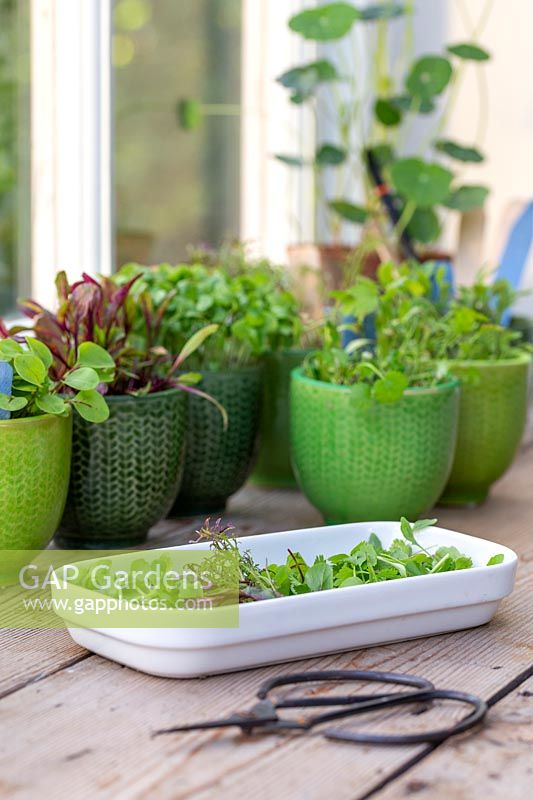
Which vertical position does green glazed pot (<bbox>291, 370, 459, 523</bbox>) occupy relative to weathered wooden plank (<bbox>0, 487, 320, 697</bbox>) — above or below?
above

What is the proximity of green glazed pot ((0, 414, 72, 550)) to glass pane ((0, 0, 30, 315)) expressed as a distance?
460 mm

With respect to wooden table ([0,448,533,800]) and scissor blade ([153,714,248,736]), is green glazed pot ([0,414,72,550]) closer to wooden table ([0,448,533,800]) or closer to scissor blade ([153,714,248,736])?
wooden table ([0,448,533,800])

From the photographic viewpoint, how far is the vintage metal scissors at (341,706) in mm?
581

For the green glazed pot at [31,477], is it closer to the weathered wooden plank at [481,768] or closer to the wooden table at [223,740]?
the wooden table at [223,740]

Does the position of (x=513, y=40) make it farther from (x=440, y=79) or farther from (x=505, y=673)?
(x=505, y=673)

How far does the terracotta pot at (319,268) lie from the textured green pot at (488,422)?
12.0 inches

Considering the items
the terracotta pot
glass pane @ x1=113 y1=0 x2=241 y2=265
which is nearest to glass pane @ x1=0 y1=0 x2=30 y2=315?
glass pane @ x1=113 y1=0 x2=241 y2=265

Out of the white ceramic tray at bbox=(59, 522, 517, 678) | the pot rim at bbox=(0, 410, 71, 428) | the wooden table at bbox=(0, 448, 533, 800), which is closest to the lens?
the wooden table at bbox=(0, 448, 533, 800)

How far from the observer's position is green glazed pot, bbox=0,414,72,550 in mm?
763

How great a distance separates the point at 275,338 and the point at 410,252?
0.43m

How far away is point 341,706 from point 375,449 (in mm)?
329

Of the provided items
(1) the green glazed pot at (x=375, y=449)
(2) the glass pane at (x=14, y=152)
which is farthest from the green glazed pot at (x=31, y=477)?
(2) the glass pane at (x=14, y=152)

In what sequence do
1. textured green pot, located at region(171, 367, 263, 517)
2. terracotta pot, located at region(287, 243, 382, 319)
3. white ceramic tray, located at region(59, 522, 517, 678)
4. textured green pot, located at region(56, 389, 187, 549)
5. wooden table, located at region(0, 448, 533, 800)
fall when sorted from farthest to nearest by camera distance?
terracotta pot, located at region(287, 243, 382, 319)
textured green pot, located at region(171, 367, 263, 517)
textured green pot, located at region(56, 389, 187, 549)
white ceramic tray, located at region(59, 522, 517, 678)
wooden table, located at region(0, 448, 533, 800)

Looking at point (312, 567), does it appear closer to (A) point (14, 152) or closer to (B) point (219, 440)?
(B) point (219, 440)
